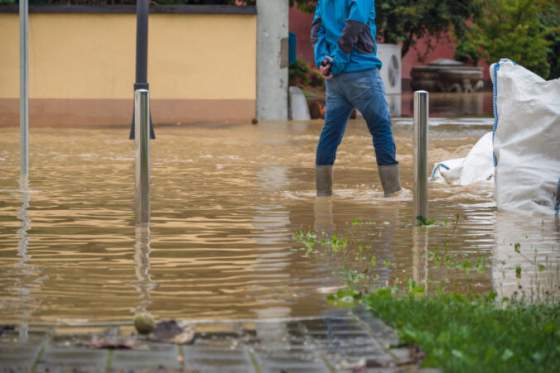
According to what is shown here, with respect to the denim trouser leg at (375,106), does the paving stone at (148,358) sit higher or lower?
lower

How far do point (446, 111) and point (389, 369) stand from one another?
952 inches

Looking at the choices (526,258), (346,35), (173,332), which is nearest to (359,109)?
(346,35)

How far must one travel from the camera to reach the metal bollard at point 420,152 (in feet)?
28.9

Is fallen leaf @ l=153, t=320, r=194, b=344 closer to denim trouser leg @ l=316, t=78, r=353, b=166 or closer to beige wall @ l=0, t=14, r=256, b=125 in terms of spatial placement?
denim trouser leg @ l=316, t=78, r=353, b=166

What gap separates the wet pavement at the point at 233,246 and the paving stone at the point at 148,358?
3 cm

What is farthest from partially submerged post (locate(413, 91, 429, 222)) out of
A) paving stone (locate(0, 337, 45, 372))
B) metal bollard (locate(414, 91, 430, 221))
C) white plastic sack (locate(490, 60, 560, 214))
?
paving stone (locate(0, 337, 45, 372))

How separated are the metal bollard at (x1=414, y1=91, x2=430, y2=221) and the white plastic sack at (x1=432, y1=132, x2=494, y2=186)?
3.09 metres

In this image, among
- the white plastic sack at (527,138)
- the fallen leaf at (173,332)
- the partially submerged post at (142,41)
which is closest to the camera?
the fallen leaf at (173,332)

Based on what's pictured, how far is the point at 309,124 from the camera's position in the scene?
912 inches

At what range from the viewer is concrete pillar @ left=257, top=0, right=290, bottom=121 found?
2381 cm

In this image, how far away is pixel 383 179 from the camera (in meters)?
10.9

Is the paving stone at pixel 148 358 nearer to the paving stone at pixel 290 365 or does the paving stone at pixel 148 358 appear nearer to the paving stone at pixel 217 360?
the paving stone at pixel 217 360

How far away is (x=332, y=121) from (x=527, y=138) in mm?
1645

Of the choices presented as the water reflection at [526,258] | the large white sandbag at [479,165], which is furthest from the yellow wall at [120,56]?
the water reflection at [526,258]
